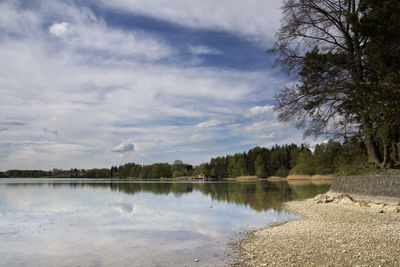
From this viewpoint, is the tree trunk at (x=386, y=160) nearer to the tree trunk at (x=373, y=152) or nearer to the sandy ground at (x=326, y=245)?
the tree trunk at (x=373, y=152)

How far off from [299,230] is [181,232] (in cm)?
510

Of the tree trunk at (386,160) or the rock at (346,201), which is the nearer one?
the rock at (346,201)

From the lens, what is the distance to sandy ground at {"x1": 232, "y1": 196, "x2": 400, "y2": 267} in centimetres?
683

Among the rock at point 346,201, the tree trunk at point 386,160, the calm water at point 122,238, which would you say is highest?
the tree trunk at point 386,160

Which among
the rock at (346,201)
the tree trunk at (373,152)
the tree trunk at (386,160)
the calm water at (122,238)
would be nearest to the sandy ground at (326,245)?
the calm water at (122,238)

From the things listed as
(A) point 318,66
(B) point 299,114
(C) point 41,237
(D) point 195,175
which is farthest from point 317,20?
(D) point 195,175

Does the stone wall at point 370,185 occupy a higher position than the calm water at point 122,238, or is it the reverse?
the stone wall at point 370,185

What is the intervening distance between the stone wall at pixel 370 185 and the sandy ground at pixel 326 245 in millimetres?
3634

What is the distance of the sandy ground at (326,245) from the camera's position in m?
6.83

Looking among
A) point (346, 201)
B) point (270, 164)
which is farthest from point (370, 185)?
point (270, 164)

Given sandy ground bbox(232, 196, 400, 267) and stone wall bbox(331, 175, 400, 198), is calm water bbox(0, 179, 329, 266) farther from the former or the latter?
stone wall bbox(331, 175, 400, 198)

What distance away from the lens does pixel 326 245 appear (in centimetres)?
825

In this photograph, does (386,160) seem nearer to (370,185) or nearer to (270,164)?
(370,185)

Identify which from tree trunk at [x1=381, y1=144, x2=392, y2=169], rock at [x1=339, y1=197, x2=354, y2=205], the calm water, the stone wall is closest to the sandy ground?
the calm water
